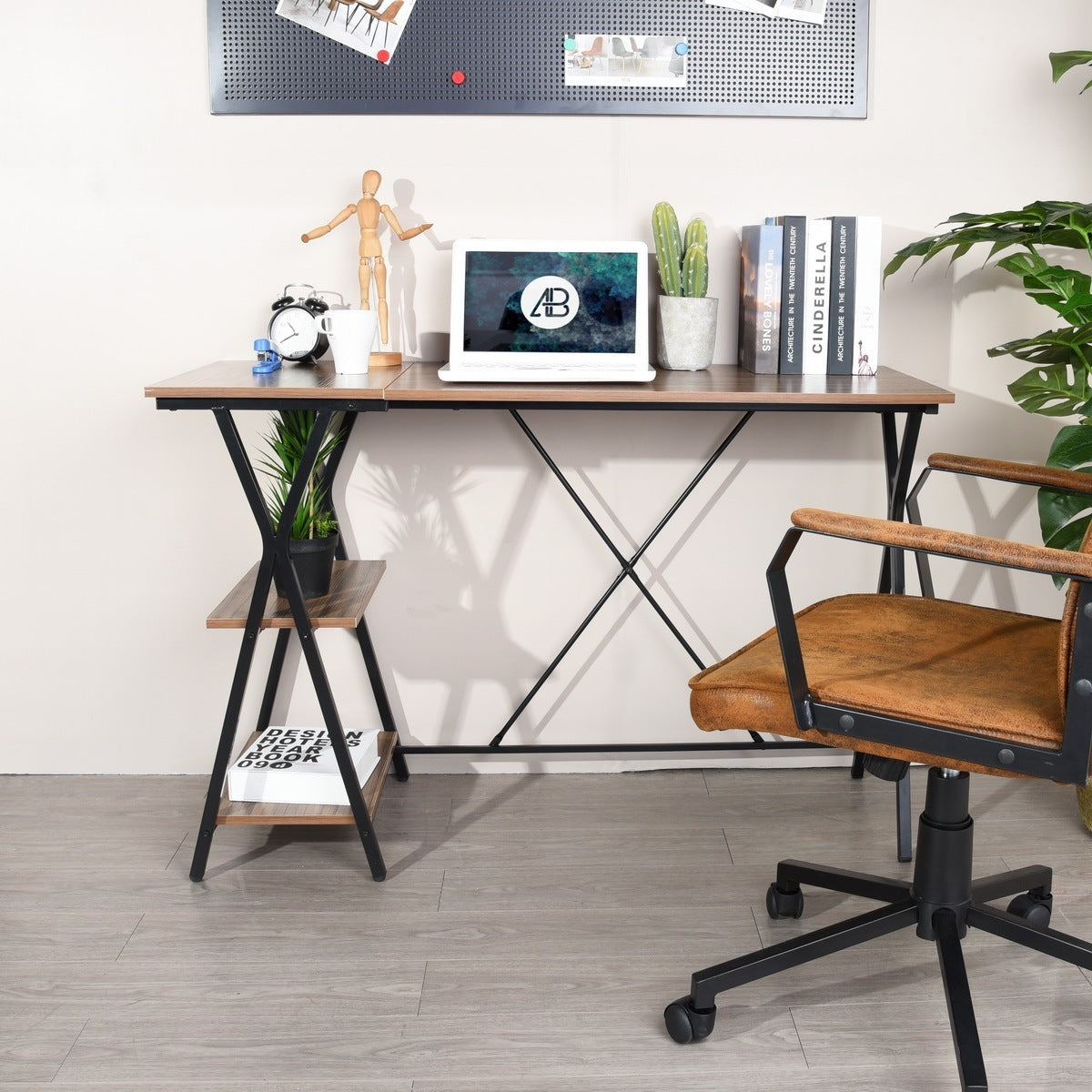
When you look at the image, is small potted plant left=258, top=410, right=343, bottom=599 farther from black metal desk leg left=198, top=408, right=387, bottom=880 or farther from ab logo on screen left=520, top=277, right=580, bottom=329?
ab logo on screen left=520, top=277, right=580, bottom=329

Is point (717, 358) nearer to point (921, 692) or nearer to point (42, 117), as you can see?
point (921, 692)

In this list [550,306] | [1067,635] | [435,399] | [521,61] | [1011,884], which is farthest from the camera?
[521,61]

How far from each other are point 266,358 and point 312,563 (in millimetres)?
389

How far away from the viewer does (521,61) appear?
224 centimetres

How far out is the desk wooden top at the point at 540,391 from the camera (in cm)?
184

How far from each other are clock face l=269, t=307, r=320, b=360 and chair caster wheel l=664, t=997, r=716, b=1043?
1.32 metres

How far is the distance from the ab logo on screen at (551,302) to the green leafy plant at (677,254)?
0.19m

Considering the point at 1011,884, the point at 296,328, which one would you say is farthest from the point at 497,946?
the point at 296,328

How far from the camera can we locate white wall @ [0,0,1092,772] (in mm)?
2271

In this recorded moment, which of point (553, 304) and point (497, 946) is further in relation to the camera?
point (553, 304)

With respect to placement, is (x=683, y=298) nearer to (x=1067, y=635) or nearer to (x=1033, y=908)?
(x=1067, y=635)

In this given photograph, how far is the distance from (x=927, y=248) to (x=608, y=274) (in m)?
0.57

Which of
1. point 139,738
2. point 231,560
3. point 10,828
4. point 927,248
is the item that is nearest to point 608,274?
point 927,248

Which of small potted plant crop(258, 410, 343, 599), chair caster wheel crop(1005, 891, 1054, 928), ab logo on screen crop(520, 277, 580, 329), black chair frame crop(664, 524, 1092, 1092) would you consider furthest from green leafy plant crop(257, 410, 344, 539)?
chair caster wheel crop(1005, 891, 1054, 928)
